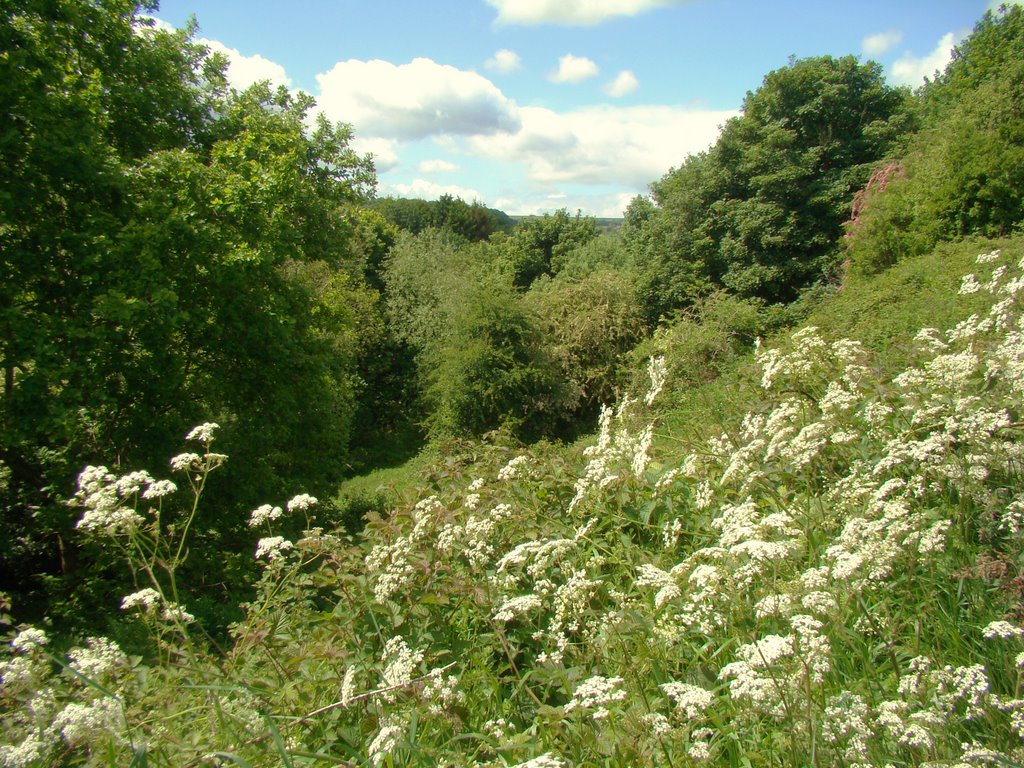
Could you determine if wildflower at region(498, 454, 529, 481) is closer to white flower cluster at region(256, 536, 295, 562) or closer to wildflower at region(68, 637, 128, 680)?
white flower cluster at region(256, 536, 295, 562)

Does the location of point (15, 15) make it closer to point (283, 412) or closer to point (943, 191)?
point (283, 412)

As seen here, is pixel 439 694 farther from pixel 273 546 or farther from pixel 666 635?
pixel 273 546

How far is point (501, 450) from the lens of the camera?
15.8 ft

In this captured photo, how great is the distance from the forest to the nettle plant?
0.8 inches

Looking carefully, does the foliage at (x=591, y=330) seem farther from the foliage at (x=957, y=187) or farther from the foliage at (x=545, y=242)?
the foliage at (x=545, y=242)

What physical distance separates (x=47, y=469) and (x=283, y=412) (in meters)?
3.70

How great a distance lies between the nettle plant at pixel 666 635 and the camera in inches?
62.6

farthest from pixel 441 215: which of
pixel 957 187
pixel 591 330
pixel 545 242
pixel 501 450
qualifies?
pixel 501 450

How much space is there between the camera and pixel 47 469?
9031mm

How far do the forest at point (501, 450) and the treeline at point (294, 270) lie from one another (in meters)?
0.08

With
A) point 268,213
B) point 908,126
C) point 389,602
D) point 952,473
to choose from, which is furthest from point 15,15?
point 908,126

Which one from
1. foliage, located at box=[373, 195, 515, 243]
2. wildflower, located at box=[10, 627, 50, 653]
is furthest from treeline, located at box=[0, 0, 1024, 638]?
foliage, located at box=[373, 195, 515, 243]

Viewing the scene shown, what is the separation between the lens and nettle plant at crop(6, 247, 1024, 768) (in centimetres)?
159

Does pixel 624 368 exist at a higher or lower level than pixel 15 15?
lower
